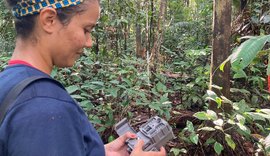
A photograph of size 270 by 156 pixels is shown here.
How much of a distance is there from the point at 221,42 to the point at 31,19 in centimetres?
228

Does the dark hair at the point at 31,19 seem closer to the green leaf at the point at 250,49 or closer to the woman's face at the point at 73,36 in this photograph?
the woman's face at the point at 73,36

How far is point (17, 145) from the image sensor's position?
2.72ft

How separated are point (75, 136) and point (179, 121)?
9.16ft

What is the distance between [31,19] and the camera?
100 centimetres

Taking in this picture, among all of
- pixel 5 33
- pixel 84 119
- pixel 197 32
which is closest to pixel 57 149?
pixel 84 119

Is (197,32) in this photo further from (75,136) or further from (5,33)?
(75,136)

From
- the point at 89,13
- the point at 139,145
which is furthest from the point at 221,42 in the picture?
the point at 89,13

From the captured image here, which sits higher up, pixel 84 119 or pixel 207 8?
pixel 207 8

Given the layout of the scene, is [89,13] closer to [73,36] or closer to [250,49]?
[73,36]

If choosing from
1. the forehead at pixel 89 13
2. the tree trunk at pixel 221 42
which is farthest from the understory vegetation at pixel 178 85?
the forehead at pixel 89 13

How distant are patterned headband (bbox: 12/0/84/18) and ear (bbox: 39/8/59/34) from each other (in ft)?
0.05

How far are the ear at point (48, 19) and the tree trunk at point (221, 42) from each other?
2.17m

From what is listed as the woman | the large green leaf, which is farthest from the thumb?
the large green leaf

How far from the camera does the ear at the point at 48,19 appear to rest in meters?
0.97
